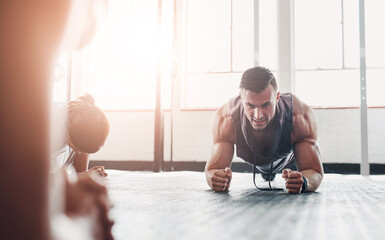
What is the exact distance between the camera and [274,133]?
71.2 inches

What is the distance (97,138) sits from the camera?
165 cm

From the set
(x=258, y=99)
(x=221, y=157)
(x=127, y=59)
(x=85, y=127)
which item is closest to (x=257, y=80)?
(x=258, y=99)

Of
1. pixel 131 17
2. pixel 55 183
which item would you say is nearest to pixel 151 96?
pixel 131 17

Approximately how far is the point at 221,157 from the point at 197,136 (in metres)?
2.47

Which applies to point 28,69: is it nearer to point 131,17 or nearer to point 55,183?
point 55,183

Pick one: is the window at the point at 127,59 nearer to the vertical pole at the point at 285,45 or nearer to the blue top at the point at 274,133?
the vertical pole at the point at 285,45

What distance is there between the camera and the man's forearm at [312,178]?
1695 mm

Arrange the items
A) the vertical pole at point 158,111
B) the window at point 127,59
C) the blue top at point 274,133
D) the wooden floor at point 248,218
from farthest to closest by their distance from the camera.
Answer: the window at point 127,59 < the vertical pole at point 158,111 < the blue top at point 274,133 < the wooden floor at point 248,218

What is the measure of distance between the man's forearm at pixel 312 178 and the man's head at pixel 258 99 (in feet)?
0.94

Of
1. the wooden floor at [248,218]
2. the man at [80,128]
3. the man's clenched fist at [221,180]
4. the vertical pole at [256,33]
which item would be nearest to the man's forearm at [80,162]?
the man at [80,128]

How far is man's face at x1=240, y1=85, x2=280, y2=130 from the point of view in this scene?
1.72 m

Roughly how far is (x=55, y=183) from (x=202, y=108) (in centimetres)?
406

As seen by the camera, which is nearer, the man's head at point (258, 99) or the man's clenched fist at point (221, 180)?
the man's clenched fist at point (221, 180)

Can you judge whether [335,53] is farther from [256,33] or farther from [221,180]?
[221,180]
